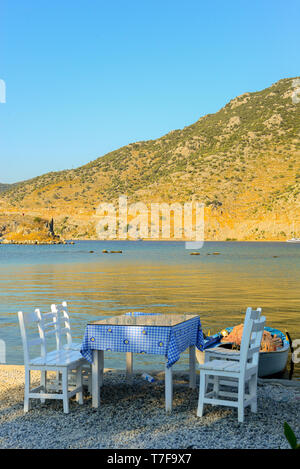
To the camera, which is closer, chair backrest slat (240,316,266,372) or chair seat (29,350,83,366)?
chair backrest slat (240,316,266,372)

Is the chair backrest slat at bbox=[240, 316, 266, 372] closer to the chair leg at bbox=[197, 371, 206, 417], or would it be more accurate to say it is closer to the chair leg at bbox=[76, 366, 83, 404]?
the chair leg at bbox=[197, 371, 206, 417]

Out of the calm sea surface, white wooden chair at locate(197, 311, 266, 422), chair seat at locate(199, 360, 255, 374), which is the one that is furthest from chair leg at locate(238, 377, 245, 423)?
the calm sea surface

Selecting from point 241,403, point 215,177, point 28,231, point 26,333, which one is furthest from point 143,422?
point 28,231

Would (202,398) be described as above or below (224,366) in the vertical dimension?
below

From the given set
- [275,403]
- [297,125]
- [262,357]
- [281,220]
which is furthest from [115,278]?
[297,125]

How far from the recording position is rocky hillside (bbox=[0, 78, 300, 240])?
10112 cm

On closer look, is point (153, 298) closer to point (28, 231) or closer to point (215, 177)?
point (215, 177)

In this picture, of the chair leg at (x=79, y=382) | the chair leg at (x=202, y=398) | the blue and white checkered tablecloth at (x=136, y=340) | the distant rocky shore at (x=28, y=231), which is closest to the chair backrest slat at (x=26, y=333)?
the chair leg at (x=79, y=382)

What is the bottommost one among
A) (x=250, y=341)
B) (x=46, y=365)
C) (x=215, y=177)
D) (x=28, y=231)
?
(x=46, y=365)

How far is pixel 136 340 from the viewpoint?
6473mm

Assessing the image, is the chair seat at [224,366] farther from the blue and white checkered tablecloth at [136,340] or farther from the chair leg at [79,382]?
the chair leg at [79,382]

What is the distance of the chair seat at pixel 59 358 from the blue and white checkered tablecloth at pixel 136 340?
264 millimetres

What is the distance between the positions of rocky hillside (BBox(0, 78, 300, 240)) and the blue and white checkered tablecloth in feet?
302

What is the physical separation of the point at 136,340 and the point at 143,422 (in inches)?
37.0
